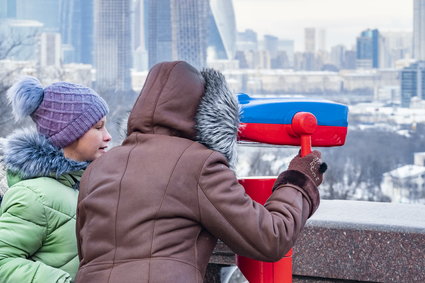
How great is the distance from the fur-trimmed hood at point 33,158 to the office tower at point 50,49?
70.0 metres

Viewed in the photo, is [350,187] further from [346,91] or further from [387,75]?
[387,75]

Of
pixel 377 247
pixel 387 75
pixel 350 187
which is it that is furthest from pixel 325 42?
pixel 377 247

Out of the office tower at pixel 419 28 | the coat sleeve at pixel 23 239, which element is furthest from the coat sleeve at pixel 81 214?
the office tower at pixel 419 28

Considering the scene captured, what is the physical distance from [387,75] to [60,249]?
103142mm

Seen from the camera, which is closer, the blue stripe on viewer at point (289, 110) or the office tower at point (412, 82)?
the blue stripe on viewer at point (289, 110)

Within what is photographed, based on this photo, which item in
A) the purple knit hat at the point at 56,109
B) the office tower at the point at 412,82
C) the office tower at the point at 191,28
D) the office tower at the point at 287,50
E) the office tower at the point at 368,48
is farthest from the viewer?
the office tower at the point at 368,48

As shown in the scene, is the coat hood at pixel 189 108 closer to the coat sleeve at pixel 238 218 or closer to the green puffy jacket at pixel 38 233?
the coat sleeve at pixel 238 218

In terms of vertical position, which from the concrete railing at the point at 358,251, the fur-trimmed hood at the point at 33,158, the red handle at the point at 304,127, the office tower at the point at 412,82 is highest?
the red handle at the point at 304,127

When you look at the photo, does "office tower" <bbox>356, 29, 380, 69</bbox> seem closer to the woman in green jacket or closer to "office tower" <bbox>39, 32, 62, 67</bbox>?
"office tower" <bbox>39, 32, 62, 67</bbox>

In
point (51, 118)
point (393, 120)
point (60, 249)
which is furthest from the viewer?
point (393, 120)

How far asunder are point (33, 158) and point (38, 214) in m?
0.20

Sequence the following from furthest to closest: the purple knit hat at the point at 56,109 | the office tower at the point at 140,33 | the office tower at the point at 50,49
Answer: the office tower at the point at 140,33 → the office tower at the point at 50,49 → the purple knit hat at the point at 56,109

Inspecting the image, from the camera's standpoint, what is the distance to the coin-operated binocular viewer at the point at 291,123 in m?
2.06

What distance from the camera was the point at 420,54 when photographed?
331ft
